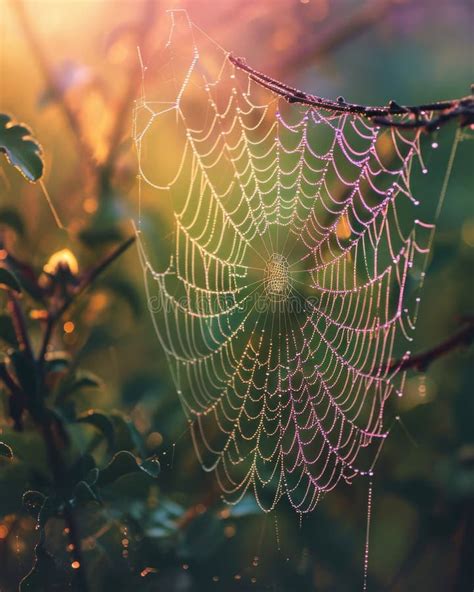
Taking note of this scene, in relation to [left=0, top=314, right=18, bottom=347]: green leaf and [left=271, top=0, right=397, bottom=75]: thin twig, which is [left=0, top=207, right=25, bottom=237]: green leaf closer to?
[left=0, top=314, right=18, bottom=347]: green leaf

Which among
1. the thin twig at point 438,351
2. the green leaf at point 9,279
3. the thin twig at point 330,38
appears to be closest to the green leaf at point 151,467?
the green leaf at point 9,279

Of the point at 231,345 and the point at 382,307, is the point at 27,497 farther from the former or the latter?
the point at 382,307

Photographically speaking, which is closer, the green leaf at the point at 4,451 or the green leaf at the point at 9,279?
the green leaf at the point at 4,451

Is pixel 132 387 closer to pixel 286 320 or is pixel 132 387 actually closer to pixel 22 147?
pixel 286 320

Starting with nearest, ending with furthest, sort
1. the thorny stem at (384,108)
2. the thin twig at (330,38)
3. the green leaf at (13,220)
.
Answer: the thorny stem at (384,108) < the green leaf at (13,220) < the thin twig at (330,38)

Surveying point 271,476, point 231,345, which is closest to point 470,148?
point 231,345

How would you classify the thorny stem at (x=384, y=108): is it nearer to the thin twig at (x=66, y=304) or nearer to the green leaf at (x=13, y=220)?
the thin twig at (x=66, y=304)
